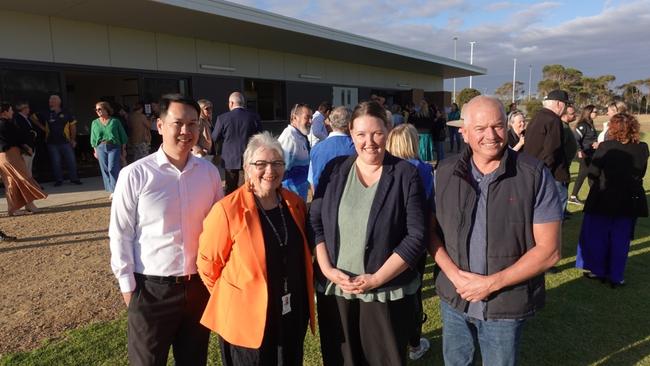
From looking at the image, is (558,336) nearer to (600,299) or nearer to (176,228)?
(600,299)

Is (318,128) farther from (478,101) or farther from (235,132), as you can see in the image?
(478,101)

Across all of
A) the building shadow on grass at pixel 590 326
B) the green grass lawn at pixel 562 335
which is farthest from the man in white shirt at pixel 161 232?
the building shadow on grass at pixel 590 326

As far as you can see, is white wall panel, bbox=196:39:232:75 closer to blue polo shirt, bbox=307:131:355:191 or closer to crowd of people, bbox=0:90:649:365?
blue polo shirt, bbox=307:131:355:191

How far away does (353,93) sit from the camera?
1894cm

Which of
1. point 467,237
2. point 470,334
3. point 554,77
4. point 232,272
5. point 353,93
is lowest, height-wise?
point 470,334

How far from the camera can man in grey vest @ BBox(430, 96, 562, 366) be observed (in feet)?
6.02

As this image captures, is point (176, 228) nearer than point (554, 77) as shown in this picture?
Yes

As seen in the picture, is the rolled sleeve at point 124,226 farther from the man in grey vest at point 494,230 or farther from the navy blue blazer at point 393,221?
the man in grey vest at point 494,230

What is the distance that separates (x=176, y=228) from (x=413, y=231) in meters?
1.18

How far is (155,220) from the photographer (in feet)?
6.73

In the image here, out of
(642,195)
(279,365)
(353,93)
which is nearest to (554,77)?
(353,93)

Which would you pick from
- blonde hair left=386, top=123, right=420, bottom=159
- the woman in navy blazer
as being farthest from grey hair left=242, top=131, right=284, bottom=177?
blonde hair left=386, top=123, right=420, bottom=159

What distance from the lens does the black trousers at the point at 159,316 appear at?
6.82 feet

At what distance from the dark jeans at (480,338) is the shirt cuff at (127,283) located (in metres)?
1.58
